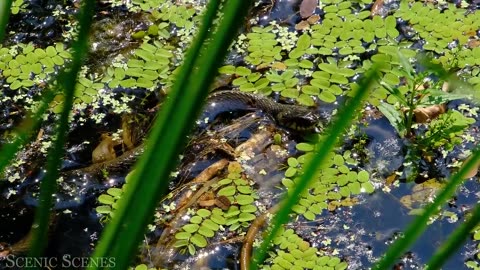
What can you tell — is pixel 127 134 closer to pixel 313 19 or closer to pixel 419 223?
pixel 313 19

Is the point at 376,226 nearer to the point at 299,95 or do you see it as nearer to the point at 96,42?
the point at 299,95

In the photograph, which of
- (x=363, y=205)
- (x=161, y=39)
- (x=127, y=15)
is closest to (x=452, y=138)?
(x=363, y=205)

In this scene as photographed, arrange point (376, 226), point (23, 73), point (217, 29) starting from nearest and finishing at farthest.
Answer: point (217, 29), point (376, 226), point (23, 73)

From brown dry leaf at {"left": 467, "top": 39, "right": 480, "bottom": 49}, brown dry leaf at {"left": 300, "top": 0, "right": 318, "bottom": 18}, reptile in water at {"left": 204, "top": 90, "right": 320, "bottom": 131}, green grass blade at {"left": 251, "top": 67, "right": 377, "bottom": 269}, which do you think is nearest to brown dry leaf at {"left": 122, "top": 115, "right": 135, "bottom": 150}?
reptile in water at {"left": 204, "top": 90, "right": 320, "bottom": 131}

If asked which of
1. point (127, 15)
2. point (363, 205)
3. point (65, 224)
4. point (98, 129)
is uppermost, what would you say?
point (127, 15)

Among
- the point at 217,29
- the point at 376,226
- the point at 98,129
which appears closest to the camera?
the point at 217,29

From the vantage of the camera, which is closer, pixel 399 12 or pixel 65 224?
pixel 65 224

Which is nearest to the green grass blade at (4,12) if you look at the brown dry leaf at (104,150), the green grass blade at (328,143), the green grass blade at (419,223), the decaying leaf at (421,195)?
the green grass blade at (328,143)

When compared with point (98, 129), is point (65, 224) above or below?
below
